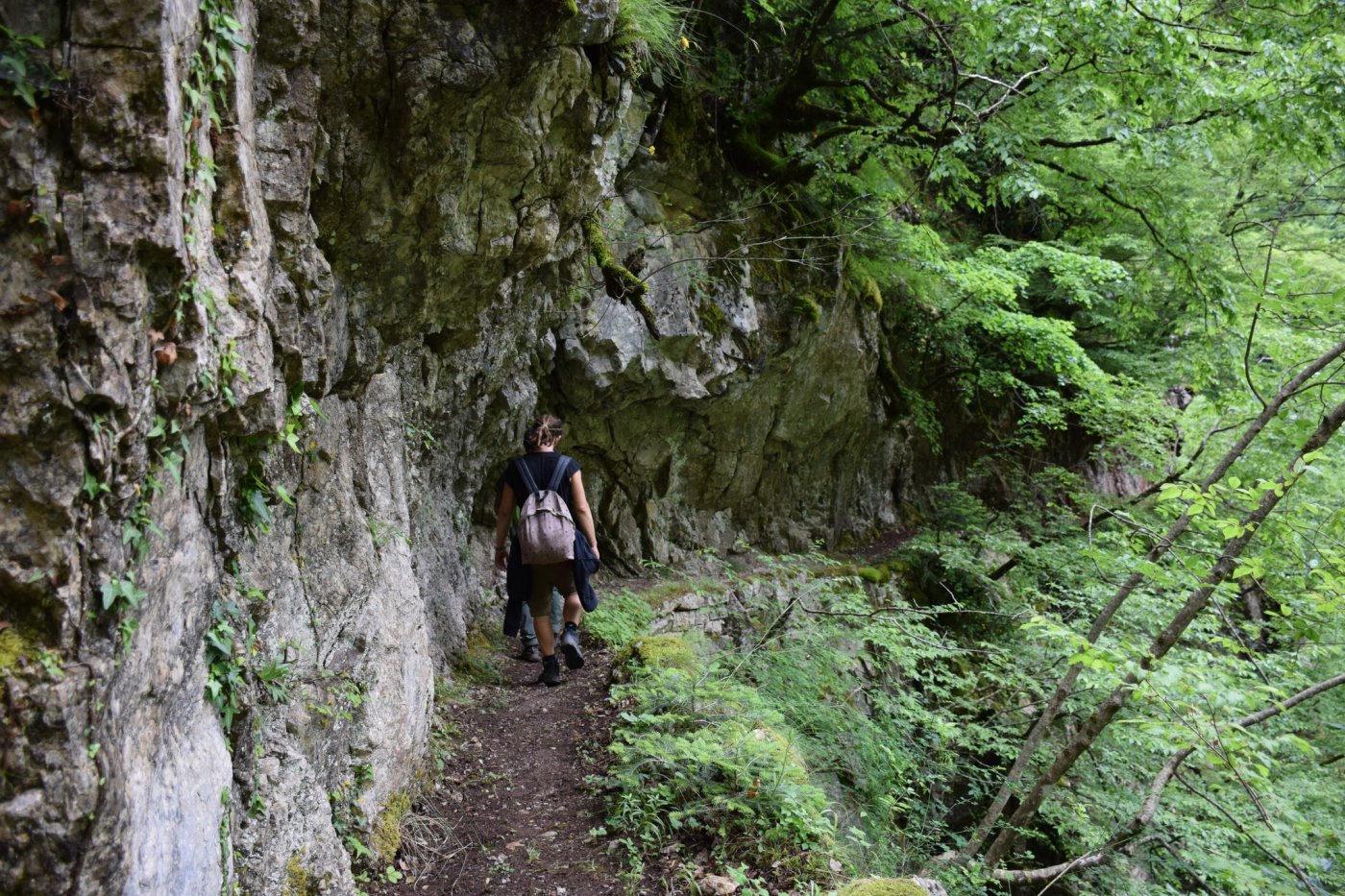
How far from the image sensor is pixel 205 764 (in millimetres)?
2439

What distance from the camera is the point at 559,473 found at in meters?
5.90

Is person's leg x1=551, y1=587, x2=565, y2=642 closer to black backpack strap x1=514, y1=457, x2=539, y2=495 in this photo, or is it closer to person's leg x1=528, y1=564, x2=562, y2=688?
person's leg x1=528, y1=564, x2=562, y2=688

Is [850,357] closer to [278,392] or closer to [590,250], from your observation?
[590,250]

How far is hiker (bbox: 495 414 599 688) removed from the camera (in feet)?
19.0

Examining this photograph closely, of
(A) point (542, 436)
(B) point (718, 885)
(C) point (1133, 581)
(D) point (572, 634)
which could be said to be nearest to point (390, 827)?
(B) point (718, 885)

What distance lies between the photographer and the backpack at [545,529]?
5742mm

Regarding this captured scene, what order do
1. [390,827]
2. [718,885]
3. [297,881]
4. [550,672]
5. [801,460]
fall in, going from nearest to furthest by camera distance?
[297,881]
[718,885]
[390,827]
[550,672]
[801,460]

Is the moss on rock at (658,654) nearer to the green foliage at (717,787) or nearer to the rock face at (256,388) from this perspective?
the green foliage at (717,787)

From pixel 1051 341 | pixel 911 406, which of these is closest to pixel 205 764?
pixel 1051 341

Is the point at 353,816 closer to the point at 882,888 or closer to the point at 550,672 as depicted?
the point at 882,888

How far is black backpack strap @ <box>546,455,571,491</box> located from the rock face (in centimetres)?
103

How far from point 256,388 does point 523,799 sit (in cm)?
296

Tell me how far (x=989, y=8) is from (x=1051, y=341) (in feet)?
18.2

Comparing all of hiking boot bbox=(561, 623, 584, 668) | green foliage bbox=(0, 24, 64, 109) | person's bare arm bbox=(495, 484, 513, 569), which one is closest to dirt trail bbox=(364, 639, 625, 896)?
hiking boot bbox=(561, 623, 584, 668)
